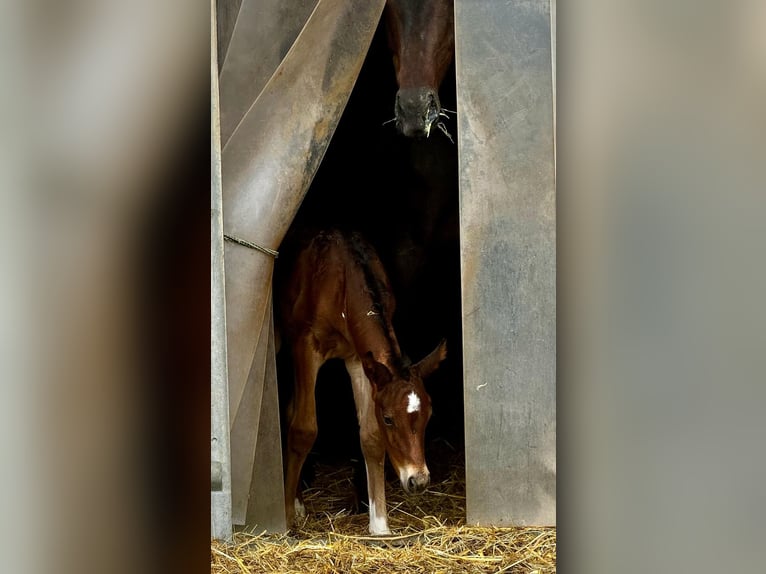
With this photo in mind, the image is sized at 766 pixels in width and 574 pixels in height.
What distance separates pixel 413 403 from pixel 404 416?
0.17 feet

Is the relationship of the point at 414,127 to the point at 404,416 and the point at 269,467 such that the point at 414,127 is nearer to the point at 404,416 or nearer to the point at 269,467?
the point at 404,416

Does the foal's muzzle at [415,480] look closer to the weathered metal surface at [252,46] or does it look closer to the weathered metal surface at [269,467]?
the weathered metal surface at [269,467]

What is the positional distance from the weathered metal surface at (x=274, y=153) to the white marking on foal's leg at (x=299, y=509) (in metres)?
0.32

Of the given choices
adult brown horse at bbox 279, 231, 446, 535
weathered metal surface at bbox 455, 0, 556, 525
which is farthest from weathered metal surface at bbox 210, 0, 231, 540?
weathered metal surface at bbox 455, 0, 556, 525

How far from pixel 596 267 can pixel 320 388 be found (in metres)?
2.86

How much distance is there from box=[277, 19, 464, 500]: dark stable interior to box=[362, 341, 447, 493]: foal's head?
314 millimetres

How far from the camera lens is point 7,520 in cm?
Result: 40

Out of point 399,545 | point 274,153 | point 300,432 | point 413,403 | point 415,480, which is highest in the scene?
point 274,153

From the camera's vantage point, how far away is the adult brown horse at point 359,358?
2574 millimetres

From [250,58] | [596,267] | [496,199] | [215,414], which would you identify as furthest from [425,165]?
[596,267]

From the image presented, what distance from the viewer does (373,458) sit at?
8.77 feet

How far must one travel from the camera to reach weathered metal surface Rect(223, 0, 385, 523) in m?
2.41

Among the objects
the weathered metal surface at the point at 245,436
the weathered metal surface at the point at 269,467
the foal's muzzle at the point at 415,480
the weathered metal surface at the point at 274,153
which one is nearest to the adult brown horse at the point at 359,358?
the foal's muzzle at the point at 415,480

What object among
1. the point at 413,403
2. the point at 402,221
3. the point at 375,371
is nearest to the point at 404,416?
the point at 413,403
